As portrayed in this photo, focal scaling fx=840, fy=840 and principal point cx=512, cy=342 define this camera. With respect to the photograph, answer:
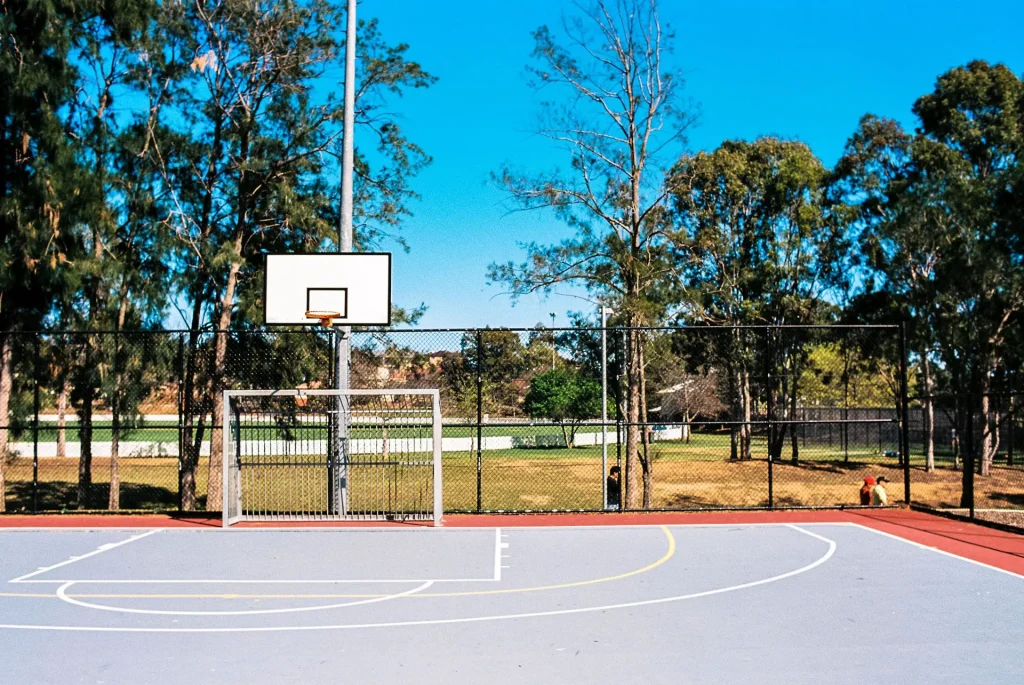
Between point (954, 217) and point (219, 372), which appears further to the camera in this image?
point (954, 217)

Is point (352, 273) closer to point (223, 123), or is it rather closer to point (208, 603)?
point (208, 603)

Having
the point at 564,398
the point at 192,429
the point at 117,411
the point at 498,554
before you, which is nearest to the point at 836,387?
the point at 564,398

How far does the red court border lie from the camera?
A: 12664 mm

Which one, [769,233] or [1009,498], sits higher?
[769,233]

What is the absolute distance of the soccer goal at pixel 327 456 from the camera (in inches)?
524

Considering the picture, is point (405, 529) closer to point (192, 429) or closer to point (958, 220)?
point (192, 429)

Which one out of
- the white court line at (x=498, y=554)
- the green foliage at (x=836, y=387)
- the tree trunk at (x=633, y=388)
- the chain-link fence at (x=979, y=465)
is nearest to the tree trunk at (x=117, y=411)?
the white court line at (x=498, y=554)

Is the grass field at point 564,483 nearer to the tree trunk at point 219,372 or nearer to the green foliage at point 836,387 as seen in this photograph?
the tree trunk at point 219,372

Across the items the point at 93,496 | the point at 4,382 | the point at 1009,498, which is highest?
the point at 4,382

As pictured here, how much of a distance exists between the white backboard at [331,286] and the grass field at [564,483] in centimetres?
265

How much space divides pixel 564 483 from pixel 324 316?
35.8ft

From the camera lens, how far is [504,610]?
8172 mm

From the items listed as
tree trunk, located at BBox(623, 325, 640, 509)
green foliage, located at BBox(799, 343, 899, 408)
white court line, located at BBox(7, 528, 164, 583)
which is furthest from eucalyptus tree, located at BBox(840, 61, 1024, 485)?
white court line, located at BBox(7, 528, 164, 583)

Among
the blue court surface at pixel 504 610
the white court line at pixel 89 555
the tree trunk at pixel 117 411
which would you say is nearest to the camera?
the blue court surface at pixel 504 610
